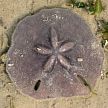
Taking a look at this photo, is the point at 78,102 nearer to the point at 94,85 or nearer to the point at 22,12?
the point at 94,85

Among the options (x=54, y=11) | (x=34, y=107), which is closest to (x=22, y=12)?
(x=54, y=11)

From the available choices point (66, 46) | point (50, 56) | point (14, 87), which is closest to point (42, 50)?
point (50, 56)

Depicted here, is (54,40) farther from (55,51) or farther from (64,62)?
(64,62)

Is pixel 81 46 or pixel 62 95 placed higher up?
pixel 81 46

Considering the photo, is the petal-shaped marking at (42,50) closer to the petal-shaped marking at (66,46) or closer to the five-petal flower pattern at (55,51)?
the five-petal flower pattern at (55,51)

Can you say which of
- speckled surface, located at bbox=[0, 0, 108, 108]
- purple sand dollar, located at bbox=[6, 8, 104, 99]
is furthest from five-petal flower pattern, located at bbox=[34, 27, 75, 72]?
speckled surface, located at bbox=[0, 0, 108, 108]

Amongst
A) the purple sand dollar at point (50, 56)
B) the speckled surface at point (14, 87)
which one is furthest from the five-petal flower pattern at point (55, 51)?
the speckled surface at point (14, 87)

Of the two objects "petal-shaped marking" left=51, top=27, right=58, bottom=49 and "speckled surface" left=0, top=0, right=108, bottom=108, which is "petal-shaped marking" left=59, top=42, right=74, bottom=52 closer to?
"petal-shaped marking" left=51, top=27, right=58, bottom=49
